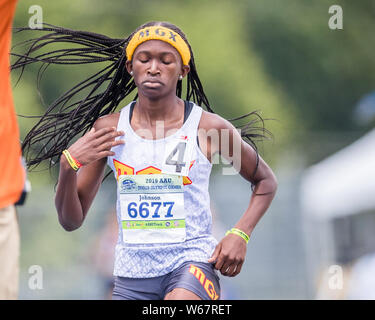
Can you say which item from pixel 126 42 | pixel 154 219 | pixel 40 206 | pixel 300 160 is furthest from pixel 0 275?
pixel 300 160

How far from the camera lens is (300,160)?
1473 cm

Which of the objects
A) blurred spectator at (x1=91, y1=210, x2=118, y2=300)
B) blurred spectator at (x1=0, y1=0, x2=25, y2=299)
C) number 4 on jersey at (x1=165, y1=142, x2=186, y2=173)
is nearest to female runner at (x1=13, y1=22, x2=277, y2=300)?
number 4 on jersey at (x1=165, y1=142, x2=186, y2=173)

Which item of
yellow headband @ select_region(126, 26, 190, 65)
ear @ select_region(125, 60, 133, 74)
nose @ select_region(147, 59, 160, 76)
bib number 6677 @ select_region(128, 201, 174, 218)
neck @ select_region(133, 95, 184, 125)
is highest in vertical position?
yellow headband @ select_region(126, 26, 190, 65)

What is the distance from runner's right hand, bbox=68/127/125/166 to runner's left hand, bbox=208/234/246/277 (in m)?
0.82

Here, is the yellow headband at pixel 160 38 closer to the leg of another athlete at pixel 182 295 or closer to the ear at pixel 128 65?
the ear at pixel 128 65

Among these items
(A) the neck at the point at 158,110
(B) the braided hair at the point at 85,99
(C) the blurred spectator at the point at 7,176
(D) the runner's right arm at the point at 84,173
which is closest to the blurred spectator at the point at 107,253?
(B) the braided hair at the point at 85,99

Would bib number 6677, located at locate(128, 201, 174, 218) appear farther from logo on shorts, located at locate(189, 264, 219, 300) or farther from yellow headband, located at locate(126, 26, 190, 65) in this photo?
yellow headband, located at locate(126, 26, 190, 65)

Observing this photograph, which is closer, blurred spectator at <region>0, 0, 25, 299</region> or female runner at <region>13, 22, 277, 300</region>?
blurred spectator at <region>0, 0, 25, 299</region>

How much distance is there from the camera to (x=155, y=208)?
524cm

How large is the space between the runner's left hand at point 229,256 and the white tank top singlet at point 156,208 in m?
0.07

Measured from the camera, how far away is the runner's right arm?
5137mm

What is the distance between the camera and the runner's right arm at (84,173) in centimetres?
514

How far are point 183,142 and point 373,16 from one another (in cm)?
1754

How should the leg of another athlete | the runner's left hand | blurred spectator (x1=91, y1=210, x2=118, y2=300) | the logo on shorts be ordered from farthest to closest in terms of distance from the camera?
1. blurred spectator (x1=91, y1=210, x2=118, y2=300)
2. the runner's left hand
3. the logo on shorts
4. the leg of another athlete
